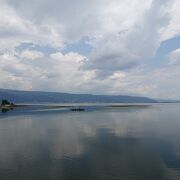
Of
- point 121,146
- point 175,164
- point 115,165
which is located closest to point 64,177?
point 115,165

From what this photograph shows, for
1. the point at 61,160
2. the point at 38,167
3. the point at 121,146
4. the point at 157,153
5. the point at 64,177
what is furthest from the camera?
the point at 121,146

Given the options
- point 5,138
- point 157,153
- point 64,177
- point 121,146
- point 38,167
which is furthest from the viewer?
point 5,138

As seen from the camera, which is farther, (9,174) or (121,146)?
(121,146)

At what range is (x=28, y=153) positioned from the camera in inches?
1778

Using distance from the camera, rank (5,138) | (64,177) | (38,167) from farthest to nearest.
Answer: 1. (5,138)
2. (38,167)
3. (64,177)

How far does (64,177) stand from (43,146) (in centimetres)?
1999

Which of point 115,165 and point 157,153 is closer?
point 115,165

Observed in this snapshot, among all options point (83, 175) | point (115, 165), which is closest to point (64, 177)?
point (83, 175)

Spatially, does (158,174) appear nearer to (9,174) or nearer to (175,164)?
(175,164)

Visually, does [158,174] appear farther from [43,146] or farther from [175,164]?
[43,146]

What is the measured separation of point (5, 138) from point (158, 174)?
42743mm

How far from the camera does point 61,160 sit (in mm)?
40125

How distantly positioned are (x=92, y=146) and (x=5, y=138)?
81.4 ft

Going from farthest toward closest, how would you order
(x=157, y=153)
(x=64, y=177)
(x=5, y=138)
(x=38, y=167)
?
(x=5, y=138), (x=157, y=153), (x=38, y=167), (x=64, y=177)
